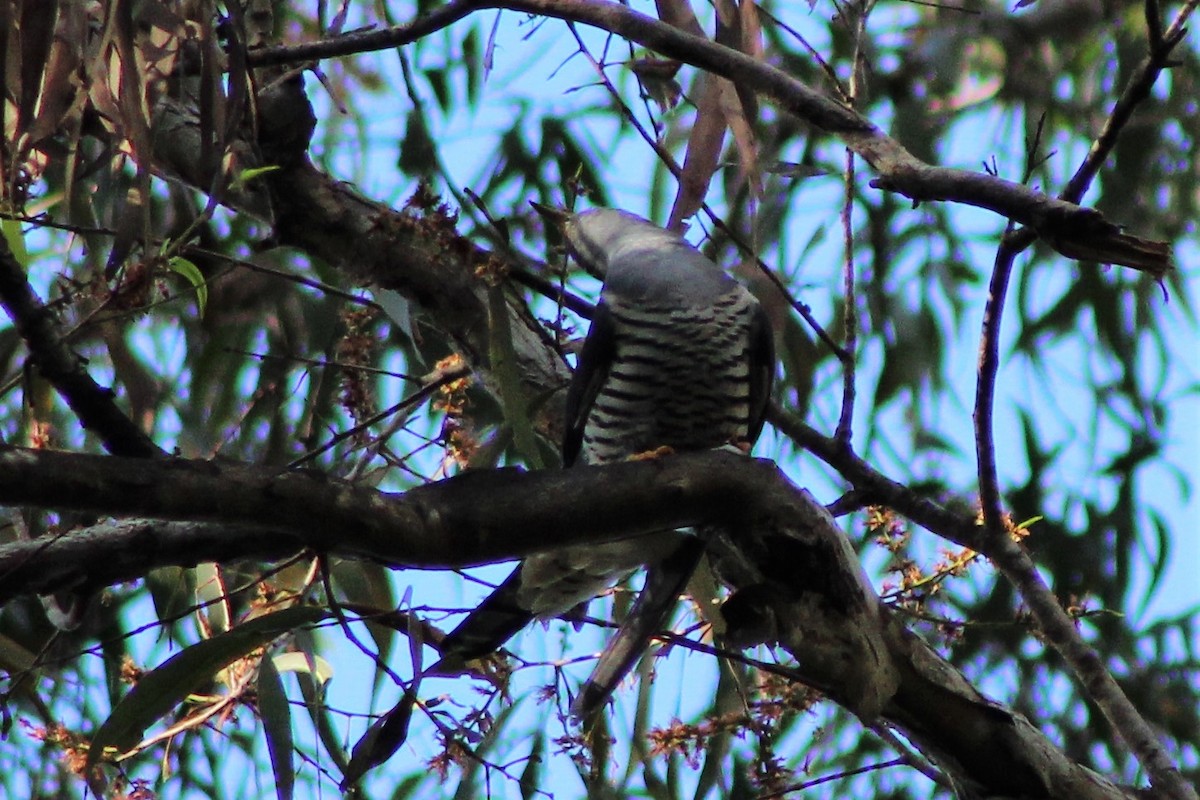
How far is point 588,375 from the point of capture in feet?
7.00

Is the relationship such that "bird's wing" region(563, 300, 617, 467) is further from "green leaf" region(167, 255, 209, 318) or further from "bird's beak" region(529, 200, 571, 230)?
"green leaf" region(167, 255, 209, 318)

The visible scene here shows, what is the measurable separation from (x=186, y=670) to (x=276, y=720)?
27 centimetres

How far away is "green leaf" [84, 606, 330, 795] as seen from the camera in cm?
154

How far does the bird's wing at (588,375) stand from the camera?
2125mm

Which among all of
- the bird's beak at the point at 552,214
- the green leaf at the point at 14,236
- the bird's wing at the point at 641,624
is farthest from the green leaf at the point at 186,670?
the bird's beak at the point at 552,214

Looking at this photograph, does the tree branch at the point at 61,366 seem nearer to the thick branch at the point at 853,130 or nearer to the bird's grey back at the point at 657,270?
the thick branch at the point at 853,130

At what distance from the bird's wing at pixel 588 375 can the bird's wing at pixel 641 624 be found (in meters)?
0.37

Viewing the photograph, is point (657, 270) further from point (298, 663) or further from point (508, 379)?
point (298, 663)

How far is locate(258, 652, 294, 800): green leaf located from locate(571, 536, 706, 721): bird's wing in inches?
14.1

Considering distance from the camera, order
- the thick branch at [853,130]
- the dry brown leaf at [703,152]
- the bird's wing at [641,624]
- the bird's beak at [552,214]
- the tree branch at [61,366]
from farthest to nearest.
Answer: the bird's beak at [552,214] → the dry brown leaf at [703,152] → the bird's wing at [641,624] → the tree branch at [61,366] → the thick branch at [853,130]

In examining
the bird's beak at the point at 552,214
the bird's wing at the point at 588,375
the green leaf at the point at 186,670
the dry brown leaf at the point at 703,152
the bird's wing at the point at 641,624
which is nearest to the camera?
the green leaf at the point at 186,670

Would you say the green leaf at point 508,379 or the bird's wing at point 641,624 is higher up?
the green leaf at point 508,379

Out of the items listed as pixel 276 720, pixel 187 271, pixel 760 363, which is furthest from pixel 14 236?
pixel 760 363

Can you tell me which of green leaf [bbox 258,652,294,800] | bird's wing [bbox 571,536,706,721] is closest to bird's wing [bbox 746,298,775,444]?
bird's wing [bbox 571,536,706,721]
